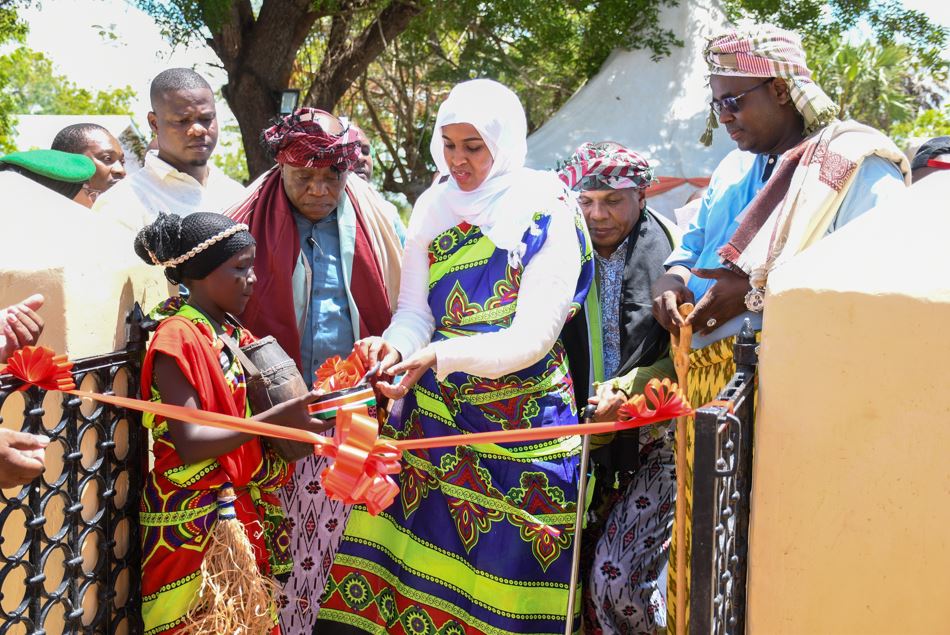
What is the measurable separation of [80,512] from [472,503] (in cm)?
130

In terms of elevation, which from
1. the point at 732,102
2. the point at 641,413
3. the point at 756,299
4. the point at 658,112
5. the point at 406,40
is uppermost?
the point at 406,40

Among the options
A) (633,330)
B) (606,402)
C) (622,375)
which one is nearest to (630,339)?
(633,330)

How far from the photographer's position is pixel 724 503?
8.43 feet

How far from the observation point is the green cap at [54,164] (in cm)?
443

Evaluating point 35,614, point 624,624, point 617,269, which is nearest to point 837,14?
point 617,269

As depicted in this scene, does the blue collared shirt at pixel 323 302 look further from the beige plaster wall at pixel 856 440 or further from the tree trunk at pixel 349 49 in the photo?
the tree trunk at pixel 349 49

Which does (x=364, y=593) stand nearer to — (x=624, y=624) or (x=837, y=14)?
(x=624, y=624)

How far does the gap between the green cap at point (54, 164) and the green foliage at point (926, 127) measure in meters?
9.91

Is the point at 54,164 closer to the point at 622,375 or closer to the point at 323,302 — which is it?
the point at 323,302

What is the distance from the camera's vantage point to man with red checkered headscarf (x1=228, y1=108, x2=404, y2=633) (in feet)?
12.7

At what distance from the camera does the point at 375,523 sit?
3.70 meters

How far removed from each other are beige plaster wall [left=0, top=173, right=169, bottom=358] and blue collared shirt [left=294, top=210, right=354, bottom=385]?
2.12 feet

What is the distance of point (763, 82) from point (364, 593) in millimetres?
2279

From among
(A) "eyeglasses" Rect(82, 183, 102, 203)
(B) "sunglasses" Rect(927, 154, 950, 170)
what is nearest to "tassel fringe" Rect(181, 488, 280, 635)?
(A) "eyeglasses" Rect(82, 183, 102, 203)
